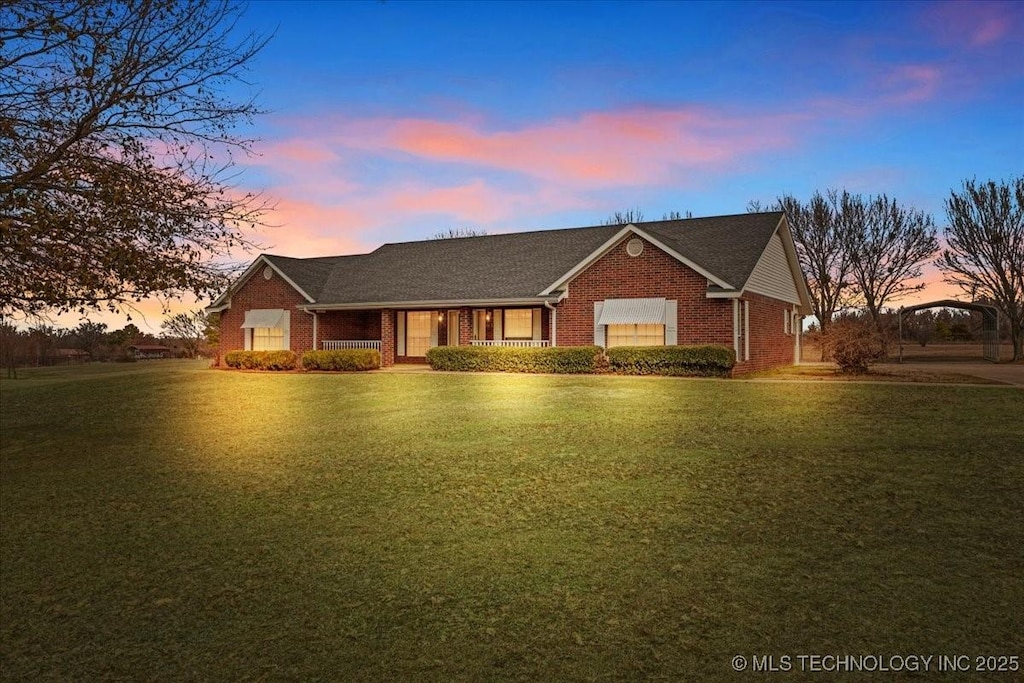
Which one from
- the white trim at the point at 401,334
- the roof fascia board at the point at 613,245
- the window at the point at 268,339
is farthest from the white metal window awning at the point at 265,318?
the roof fascia board at the point at 613,245

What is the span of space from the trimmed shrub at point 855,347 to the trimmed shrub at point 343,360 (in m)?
17.2

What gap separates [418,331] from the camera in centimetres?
3244

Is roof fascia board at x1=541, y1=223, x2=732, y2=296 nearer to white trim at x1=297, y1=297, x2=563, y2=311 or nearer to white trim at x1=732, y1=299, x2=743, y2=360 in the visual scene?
white trim at x1=732, y1=299, x2=743, y2=360

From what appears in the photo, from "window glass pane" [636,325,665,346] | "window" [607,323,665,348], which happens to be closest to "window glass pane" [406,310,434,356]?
"window" [607,323,665,348]

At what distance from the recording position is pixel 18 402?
20.5m

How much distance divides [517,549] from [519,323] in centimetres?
2371

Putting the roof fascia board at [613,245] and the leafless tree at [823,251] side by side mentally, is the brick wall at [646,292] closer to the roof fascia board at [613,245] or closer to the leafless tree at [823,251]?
the roof fascia board at [613,245]

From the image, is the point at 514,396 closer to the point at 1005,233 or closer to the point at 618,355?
the point at 618,355

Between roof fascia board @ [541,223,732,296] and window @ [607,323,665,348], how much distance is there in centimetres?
245

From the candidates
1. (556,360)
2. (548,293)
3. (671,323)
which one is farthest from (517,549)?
(548,293)

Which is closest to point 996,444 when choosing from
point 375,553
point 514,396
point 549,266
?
point 375,553

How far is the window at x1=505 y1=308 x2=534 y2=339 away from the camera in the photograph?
29.5 metres

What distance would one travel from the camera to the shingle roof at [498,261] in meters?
26.6

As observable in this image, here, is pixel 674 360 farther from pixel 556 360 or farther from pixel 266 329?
pixel 266 329
